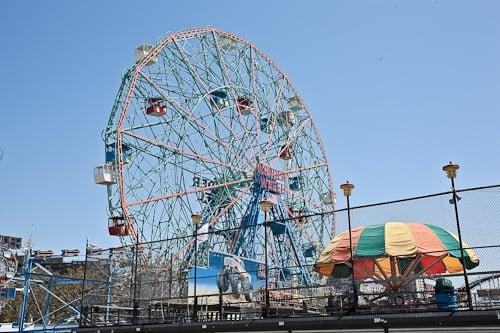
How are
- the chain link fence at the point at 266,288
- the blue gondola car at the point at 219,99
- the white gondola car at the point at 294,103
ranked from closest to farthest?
the chain link fence at the point at 266,288
the blue gondola car at the point at 219,99
the white gondola car at the point at 294,103

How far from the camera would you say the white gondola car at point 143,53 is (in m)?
30.1

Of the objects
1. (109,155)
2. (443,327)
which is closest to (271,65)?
(109,155)

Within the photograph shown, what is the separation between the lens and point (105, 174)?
27484 mm

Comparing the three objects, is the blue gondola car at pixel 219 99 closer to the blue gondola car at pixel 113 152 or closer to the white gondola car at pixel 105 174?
the blue gondola car at pixel 113 152

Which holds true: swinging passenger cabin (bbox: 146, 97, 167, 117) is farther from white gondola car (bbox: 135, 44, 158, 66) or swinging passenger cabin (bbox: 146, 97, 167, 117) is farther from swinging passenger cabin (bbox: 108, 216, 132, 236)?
swinging passenger cabin (bbox: 108, 216, 132, 236)

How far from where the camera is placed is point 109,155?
28.1 metres

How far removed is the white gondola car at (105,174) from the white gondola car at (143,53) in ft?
20.7

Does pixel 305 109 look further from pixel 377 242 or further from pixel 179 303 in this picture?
pixel 377 242

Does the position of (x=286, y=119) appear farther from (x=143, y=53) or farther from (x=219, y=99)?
(x=143, y=53)

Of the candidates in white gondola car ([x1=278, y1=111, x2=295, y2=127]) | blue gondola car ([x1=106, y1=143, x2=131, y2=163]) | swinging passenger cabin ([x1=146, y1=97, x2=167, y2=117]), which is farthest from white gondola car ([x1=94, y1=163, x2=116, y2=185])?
white gondola car ([x1=278, y1=111, x2=295, y2=127])

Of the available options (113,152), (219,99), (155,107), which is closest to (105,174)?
(113,152)

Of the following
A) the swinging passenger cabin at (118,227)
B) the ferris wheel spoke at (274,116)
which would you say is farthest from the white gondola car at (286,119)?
the swinging passenger cabin at (118,227)

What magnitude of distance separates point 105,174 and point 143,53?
7378 millimetres

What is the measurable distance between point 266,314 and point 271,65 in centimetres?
3028
